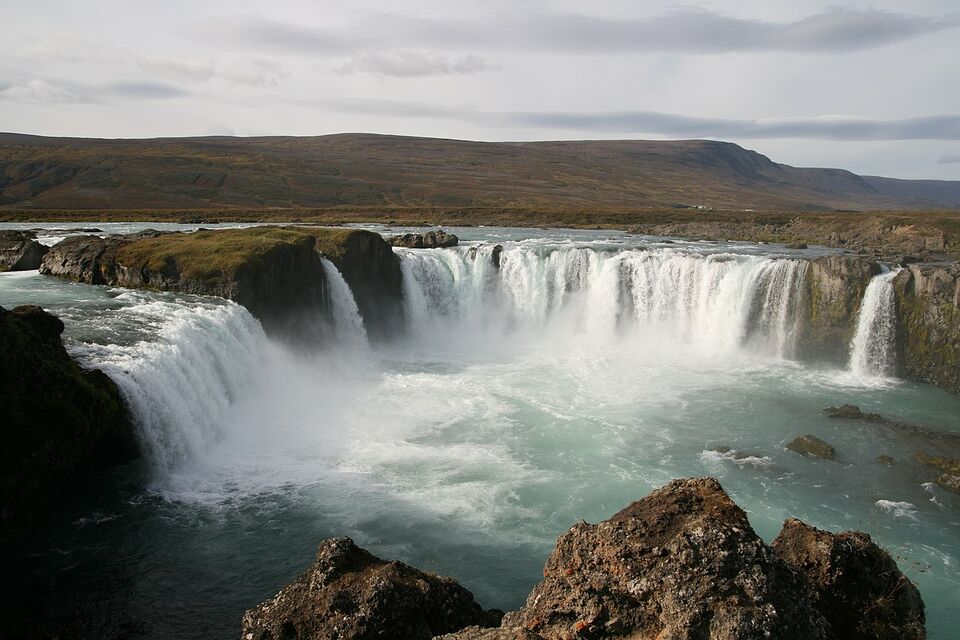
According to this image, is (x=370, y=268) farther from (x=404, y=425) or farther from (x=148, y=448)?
(x=148, y=448)

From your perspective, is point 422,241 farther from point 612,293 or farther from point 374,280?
point 612,293

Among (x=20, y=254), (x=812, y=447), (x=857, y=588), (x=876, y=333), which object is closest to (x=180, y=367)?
(x=857, y=588)

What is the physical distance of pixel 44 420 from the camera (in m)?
13.3

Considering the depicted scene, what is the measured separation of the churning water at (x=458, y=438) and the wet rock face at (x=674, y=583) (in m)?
6.55

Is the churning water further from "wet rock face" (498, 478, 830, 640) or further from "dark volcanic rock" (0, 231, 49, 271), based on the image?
"wet rock face" (498, 478, 830, 640)

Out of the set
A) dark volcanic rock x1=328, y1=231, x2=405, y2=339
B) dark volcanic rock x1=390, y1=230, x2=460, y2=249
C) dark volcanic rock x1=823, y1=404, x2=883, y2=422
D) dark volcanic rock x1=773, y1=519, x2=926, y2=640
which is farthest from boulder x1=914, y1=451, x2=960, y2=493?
dark volcanic rock x1=390, y1=230, x2=460, y2=249

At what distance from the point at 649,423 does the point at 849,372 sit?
44.5 feet

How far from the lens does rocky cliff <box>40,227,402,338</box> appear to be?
1053 inches

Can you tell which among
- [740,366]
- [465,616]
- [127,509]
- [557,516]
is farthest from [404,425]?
[740,366]

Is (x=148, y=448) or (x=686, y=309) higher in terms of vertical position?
(x=686, y=309)

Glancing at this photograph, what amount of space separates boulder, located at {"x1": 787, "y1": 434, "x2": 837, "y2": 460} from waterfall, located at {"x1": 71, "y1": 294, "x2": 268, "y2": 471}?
57.9ft

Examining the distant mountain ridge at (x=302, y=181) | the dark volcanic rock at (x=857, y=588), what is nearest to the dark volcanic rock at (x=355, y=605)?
the dark volcanic rock at (x=857, y=588)

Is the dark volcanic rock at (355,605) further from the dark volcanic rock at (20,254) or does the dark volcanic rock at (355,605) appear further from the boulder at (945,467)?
the dark volcanic rock at (20,254)

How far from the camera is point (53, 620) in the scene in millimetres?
10820
